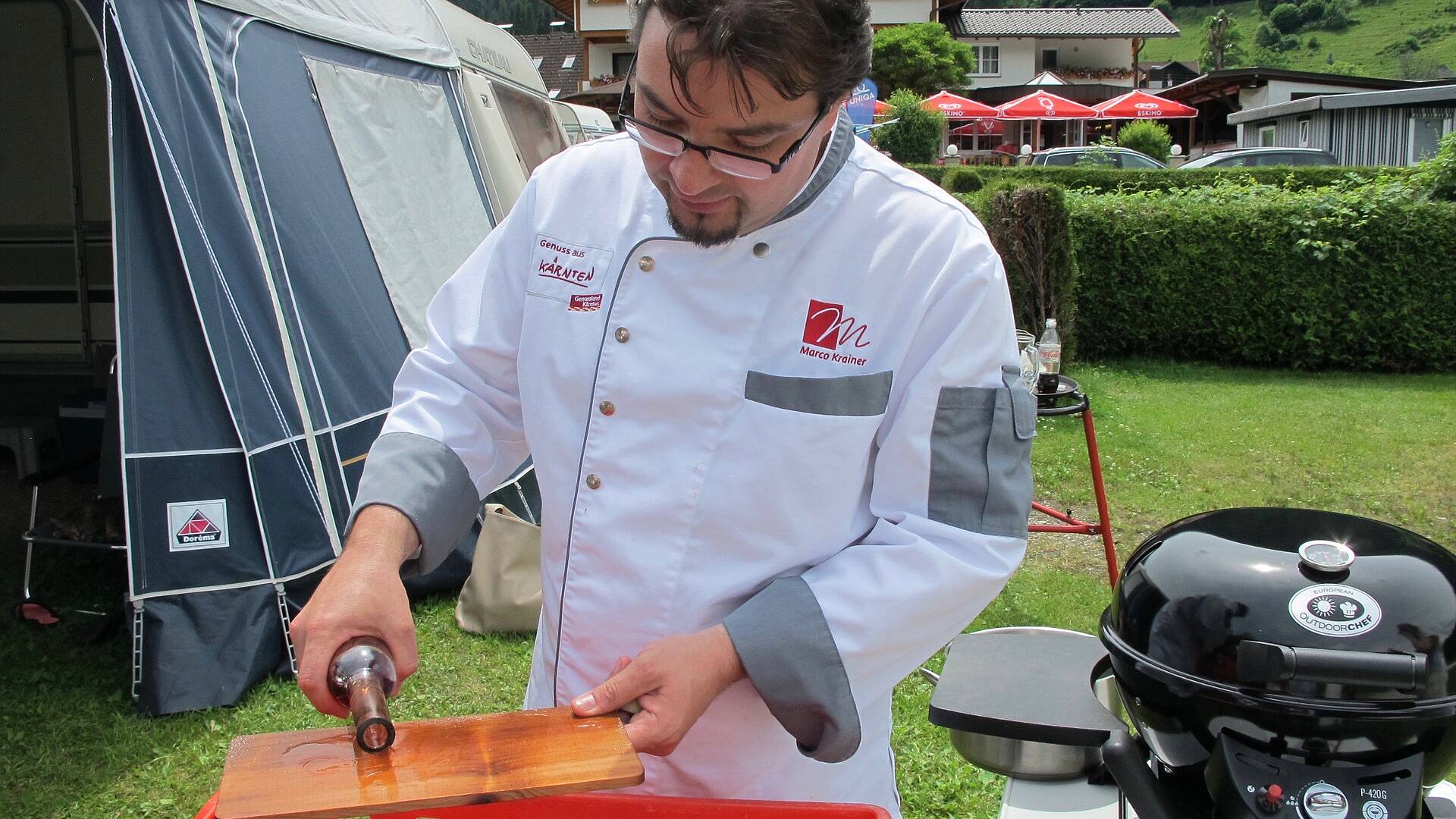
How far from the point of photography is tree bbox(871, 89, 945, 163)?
79.1 feet

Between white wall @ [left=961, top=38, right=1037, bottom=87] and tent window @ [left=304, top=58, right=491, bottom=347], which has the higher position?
white wall @ [left=961, top=38, right=1037, bottom=87]

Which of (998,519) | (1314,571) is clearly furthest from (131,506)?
(1314,571)

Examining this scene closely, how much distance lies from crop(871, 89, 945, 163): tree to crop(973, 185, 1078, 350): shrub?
51.2 ft

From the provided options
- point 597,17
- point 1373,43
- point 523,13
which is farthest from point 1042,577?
point 1373,43

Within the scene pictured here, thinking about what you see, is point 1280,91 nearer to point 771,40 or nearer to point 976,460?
point 976,460

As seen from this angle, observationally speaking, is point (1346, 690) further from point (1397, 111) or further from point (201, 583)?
point (1397, 111)

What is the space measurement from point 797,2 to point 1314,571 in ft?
2.99

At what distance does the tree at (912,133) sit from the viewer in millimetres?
24109

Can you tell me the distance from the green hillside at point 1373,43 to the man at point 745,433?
236ft

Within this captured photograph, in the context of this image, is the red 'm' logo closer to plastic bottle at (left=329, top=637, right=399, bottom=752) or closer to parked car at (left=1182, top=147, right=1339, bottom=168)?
plastic bottle at (left=329, top=637, right=399, bottom=752)

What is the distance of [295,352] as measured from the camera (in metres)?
4.22

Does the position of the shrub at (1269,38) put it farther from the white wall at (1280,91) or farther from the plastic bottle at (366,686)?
the plastic bottle at (366,686)

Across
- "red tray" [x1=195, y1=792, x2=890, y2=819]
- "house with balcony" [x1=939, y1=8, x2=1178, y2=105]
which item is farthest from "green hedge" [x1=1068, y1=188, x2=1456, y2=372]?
"house with balcony" [x1=939, y1=8, x2=1178, y2=105]

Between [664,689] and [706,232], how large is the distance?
57 cm
